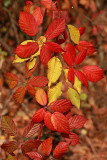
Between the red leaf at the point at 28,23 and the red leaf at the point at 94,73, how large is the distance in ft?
0.92

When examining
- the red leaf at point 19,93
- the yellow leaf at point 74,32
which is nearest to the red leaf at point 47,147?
the red leaf at point 19,93

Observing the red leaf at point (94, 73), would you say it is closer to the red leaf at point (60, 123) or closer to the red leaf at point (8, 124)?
the red leaf at point (60, 123)

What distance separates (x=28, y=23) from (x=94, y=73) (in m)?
0.35

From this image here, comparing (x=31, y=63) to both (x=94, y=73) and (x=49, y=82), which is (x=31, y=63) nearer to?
(x=49, y=82)

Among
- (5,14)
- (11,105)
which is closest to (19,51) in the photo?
(11,105)

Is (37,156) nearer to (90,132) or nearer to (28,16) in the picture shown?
(28,16)

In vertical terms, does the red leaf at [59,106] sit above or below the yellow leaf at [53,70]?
below

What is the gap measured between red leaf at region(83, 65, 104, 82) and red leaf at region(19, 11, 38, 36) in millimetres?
280

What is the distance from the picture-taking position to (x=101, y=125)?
2057mm

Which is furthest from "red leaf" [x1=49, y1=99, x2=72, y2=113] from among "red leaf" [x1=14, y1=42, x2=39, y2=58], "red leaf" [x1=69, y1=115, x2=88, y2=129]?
"red leaf" [x1=14, y1=42, x2=39, y2=58]

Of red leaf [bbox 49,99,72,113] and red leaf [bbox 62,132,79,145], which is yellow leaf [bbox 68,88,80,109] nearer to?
red leaf [bbox 49,99,72,113]

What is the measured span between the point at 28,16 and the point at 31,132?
19.6 inches

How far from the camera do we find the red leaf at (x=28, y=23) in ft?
2.21

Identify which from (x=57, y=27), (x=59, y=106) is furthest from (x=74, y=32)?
(x=59, y=106)
